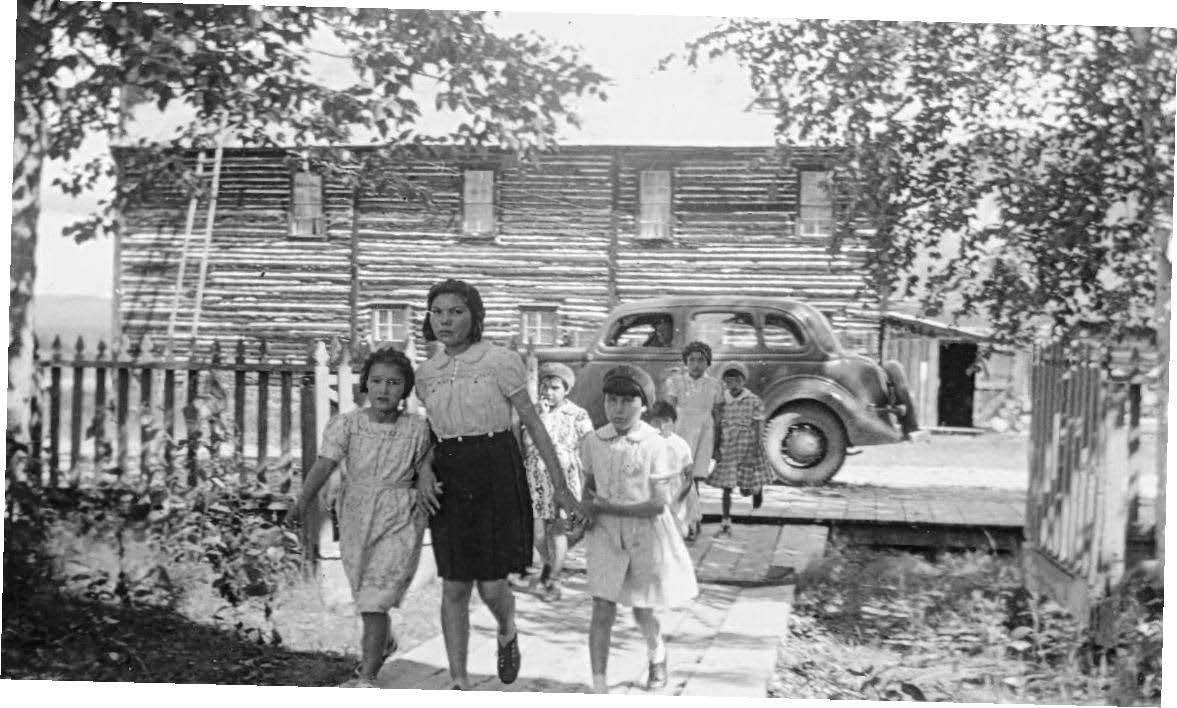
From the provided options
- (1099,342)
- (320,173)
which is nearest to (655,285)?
(320,173)

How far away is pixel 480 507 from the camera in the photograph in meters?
5.29

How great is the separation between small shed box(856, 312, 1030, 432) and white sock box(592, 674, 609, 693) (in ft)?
5.73

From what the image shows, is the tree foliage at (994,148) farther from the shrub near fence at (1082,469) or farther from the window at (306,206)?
the window at (306,206)

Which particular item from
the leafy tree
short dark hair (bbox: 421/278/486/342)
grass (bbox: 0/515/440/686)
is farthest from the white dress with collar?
the leafy tree

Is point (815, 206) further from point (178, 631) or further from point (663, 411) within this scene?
point (178, 631)

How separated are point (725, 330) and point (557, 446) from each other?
2.87ft

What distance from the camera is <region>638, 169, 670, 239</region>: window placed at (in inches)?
228

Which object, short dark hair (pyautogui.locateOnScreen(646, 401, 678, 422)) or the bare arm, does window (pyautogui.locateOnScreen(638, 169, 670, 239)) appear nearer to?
short dark hair (pyautogui.locateOnScreen(646, 401, 678, 422))

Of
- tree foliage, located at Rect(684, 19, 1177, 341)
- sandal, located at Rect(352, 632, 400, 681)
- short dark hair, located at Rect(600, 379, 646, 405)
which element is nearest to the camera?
short dark hair, located at Rect(600, 379, 646, 405)

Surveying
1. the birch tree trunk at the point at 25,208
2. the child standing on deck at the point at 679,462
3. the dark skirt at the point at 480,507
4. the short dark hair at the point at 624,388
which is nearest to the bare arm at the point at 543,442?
Result: the dark skirt at the point at 480,507

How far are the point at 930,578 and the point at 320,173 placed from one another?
126 inches

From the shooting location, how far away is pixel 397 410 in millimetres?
5395

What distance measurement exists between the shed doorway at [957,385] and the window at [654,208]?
1324mm

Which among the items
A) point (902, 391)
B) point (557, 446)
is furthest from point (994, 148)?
point (557, 446)
